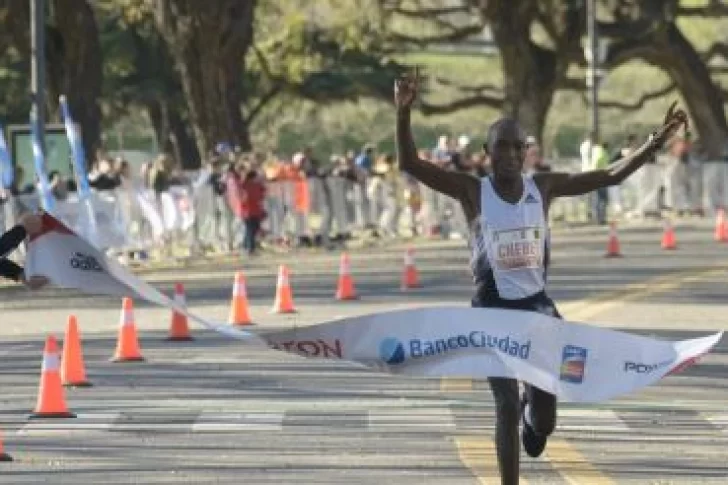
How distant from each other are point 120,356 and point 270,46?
52.4 meters

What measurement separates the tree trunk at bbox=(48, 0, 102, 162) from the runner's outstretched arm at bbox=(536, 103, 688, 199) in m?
31.4

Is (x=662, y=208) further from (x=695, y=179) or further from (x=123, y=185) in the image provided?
(x=123, y=185)

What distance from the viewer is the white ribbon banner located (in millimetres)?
11336

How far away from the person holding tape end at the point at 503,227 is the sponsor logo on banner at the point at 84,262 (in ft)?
6.52

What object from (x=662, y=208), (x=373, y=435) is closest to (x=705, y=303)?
(x=373, y=435)

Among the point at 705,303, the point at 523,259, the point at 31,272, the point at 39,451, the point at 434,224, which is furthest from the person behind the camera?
the point at 434,224

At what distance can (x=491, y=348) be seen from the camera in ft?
37.2

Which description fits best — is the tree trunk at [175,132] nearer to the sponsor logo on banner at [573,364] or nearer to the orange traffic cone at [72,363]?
the orange traffic cone at [72,363]

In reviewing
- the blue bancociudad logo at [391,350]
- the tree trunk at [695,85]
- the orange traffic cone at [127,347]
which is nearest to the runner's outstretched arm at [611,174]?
the blue bancociudad logo at [391,350]

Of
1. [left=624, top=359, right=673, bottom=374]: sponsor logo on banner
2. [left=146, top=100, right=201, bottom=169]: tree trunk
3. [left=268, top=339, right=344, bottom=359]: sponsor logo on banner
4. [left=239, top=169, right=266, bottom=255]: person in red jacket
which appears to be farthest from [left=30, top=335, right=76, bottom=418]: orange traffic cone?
[left=146, top=100, right=201, bottom=169]: tree trunk

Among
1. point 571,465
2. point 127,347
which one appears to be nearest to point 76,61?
point 127,347

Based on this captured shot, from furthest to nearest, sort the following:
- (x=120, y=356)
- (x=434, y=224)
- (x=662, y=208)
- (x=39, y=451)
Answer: (x=662, y=208)
(x=434, y=224)
(x=120, y=356)
(x=39, y=451)

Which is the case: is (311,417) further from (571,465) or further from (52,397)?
(571,465)

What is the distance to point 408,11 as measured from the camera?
66.2m
